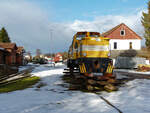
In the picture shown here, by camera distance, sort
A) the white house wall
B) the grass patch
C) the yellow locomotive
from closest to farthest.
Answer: the grass patch
the yellow locomotive
the white house wall

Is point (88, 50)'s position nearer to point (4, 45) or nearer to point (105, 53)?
point (105, 53)

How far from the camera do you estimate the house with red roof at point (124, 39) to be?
36.0m

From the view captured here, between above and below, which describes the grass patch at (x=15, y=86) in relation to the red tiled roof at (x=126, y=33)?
below

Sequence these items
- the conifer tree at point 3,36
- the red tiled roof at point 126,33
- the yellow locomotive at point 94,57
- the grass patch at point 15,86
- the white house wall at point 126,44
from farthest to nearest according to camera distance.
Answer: the conifer tree at point 3,36
the white house wall at point 126,44
the red tiled roof at point 126,33
the yellow locomotive at point 94,57
the grass patch at point 15,86

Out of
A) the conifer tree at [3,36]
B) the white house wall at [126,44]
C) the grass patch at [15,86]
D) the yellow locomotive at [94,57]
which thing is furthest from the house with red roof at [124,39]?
the conifer tree at [3,36]

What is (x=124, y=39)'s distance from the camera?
118 ft

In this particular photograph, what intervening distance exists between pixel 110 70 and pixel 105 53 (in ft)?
4.35

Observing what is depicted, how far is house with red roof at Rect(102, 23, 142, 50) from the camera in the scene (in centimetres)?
3600

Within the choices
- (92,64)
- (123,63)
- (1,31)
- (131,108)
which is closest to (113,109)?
(131,108)

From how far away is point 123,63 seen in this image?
30969mm

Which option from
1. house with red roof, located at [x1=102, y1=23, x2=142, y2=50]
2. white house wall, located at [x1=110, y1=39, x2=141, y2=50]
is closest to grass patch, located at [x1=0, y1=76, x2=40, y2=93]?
house with red roof, located at [x1=102, y1=23, x2=142, y2=50]

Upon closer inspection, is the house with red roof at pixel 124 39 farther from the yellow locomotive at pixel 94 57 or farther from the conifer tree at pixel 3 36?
the conifer tree at pixel 3 36

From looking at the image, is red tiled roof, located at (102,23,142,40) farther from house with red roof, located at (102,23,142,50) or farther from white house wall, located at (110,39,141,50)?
white house wall, located at (110,39,141,50)

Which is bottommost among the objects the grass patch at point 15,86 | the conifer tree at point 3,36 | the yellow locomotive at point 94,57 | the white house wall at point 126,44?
the grass patch at point 15,86
